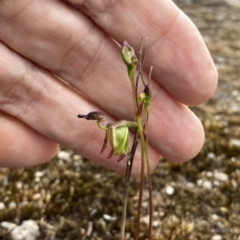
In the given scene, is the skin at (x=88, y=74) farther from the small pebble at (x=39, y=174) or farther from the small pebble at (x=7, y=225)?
the small pebble at (x=39, y=174)

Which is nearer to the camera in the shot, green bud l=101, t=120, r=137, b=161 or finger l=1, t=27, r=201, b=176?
green bud l=101, t=120, r=137, b=161

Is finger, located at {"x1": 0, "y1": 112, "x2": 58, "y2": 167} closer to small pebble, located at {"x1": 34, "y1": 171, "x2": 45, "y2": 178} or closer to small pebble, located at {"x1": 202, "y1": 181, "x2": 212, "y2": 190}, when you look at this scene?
small pebble, located at {"x1": 34, "y1": 171, "x2": 45, "y2": 178}

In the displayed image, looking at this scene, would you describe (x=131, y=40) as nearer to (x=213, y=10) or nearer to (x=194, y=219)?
(x=194, y=219)

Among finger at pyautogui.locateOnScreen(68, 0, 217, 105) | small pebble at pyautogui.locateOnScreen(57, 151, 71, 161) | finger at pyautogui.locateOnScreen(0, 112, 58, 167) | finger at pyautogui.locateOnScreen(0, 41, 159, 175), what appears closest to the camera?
finger at pyautogui.locateOnScreen(68, 0, 217, 105)

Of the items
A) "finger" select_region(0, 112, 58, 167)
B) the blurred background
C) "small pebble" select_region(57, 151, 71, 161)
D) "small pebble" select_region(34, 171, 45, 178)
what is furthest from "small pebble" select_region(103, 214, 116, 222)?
"small pebble" select_region(57, 151, 71, 161)

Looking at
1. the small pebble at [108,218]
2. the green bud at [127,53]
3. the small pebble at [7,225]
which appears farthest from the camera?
the small pebble at [108,218]

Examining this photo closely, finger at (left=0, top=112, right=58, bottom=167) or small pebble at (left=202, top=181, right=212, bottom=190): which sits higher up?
finger at (left=0, top=112, right=58, bottom=167)

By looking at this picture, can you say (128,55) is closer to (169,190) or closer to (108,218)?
(108,218)

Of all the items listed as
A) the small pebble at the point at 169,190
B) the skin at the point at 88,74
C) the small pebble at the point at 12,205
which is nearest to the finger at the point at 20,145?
the skin at the point at 88,74
